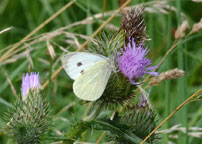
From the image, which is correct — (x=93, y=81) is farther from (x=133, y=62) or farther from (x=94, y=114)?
(x=133, y=62)

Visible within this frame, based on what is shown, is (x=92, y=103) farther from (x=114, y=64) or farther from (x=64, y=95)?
(x=64, y=95)

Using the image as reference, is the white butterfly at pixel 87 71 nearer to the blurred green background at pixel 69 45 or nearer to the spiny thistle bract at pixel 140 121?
the spiny thistle bract at pixel 140 121

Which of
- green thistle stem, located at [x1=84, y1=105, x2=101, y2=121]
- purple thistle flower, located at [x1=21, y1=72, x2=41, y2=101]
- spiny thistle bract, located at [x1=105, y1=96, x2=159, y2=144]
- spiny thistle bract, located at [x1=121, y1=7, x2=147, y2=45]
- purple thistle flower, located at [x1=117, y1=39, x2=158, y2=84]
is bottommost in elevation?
spiny thistle bract, located at [x1=105, y1=96, x2=159, y2=144]

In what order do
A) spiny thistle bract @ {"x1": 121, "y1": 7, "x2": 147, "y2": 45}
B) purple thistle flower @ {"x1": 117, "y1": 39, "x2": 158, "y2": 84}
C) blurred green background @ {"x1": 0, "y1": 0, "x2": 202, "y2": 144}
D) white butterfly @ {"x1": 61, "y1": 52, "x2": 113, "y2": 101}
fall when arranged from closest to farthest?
purple thistle flower @ {"x1": 117, "y1": 39, "x2": 158, "y2": 84}
white butterfly @ {"x1": 61, "y1": 52, "x2": 113, "y2": 101}
spiny thistle bract @ {"x1": 121, "y1": 7, "x2": 147, "y2": 45}
blurred green background @ {"x1": 0, "y1": 0, "x2": 202, "y2": 144}

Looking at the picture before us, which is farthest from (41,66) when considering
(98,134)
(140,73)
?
(140,73)

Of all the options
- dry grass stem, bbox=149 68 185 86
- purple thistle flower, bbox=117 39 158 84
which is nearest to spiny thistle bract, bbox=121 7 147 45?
purple thistle flower, bbox=117 39 158 84

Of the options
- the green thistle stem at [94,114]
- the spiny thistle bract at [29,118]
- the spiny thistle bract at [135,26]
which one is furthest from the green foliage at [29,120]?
the spiny thistle bract at [135,26]

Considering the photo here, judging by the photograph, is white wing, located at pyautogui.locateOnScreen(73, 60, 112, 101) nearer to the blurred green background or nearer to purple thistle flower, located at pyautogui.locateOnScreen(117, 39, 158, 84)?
purple thistle flower, located at pyautogui.locateOnScreen(117, 39, 158, 84)

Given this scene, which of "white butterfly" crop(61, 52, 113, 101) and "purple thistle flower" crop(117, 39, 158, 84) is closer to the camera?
"purple thistle flower" crop(117, 39, 158, 84)

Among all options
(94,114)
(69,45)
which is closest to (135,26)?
(94,114)
